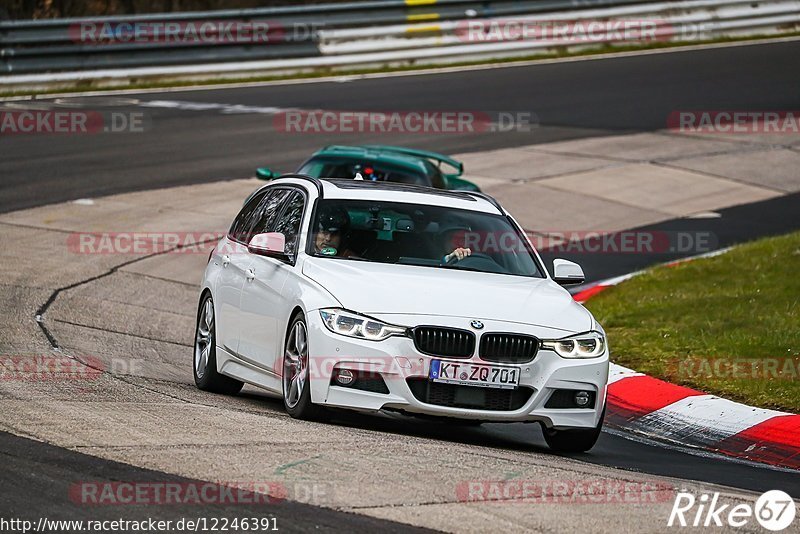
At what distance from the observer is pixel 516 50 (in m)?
33.0

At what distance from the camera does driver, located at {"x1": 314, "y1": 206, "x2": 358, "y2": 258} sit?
962cm

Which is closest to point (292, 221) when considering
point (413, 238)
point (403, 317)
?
point (413, 238)

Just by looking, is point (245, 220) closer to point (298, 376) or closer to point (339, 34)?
point (298, 376)

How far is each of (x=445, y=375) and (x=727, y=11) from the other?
93.2 ft

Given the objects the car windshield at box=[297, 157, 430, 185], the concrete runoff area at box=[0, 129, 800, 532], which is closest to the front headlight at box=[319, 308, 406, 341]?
the concrete runoff area at box=[0, 129, 800, 532]

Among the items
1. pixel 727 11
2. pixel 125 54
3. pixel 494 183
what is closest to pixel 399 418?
pixel 494 183

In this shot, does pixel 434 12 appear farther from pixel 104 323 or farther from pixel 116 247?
pixel 104 323

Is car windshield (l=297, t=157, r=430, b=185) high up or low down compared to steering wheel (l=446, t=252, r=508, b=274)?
down

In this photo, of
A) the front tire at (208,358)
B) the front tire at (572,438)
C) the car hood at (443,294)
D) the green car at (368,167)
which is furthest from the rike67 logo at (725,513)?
the green car at (368,167)

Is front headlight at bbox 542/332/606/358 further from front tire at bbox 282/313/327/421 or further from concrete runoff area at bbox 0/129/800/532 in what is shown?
front tire at bbox 282/313/327/421

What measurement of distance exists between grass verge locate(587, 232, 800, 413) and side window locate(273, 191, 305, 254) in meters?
3.46

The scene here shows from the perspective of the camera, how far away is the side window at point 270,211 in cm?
1060

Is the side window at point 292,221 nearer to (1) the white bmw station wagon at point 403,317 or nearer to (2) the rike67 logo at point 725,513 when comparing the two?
(1) the white bmw station wagon at point 403,317

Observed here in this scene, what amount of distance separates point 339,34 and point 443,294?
74.6ft
